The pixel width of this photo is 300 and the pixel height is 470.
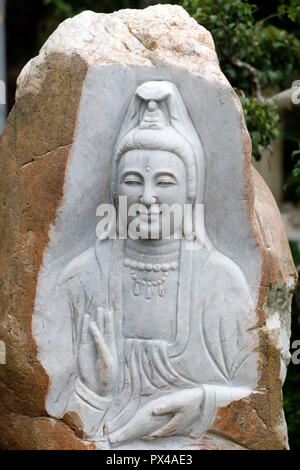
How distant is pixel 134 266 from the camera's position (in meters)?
4.07

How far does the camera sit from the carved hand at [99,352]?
4.05 m

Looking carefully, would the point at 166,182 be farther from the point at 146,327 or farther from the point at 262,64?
the point at 262,64

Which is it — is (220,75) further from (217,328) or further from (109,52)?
(217,328)

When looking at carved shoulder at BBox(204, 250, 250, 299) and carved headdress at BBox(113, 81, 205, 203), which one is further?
carved shoulder at BBox(204, 250, 250, 299)

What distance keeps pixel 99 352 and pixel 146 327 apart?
0.77ft

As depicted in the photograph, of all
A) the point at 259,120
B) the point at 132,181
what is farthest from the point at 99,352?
the point at 259,120

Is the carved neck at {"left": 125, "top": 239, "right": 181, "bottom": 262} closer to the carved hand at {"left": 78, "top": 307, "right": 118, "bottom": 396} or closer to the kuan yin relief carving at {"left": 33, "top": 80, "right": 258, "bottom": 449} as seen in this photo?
the kuan yin relief carving at {"left": 33, "top": 80, "right": 258, "bottom": 449}

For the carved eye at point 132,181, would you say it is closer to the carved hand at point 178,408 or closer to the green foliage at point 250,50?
the carved hand at point 178,408

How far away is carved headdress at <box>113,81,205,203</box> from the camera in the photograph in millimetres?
3928

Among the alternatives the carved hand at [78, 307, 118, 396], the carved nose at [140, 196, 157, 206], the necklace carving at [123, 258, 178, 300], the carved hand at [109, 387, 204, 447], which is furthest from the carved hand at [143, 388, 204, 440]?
the carved nose at [140, 196, 157, 206]

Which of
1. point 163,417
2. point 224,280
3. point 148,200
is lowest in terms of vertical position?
point 163,417

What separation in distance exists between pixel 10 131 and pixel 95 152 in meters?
0.42

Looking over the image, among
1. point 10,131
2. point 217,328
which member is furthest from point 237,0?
point 217,328

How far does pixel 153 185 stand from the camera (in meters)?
3.94
